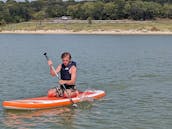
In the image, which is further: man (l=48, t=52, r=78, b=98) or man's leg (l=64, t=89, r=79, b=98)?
man's leg (l=64, t=89, r=79, b=98)

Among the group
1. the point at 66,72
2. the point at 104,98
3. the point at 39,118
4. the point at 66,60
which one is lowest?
the point at 104,98

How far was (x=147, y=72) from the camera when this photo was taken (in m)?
30.0

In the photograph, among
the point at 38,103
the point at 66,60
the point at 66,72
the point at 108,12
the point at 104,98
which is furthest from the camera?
the point at 108,12

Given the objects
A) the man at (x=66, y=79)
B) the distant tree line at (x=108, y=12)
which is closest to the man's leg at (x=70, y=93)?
the man at (x=66, y=79)

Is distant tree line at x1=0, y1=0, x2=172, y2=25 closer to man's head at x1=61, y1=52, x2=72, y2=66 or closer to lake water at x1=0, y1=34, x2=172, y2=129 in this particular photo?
lake water at x1=0, y1=34, x2=172, y2=129

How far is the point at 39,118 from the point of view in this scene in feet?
52.7

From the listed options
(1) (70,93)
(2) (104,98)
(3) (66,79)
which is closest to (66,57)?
(3) (66,79)

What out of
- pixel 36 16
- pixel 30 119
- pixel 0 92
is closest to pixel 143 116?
pixel 30 119

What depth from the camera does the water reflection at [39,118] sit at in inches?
599

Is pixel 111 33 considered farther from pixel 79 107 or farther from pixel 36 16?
pixel 79 107

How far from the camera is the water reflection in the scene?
15.2 meters

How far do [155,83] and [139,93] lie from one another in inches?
140

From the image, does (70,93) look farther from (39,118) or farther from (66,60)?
(39,118)

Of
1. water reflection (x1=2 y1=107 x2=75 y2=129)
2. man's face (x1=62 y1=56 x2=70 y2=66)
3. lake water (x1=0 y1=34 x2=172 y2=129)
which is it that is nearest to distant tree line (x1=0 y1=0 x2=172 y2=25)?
lake water (x1=0 y1=34 x2=172 y2=129)
